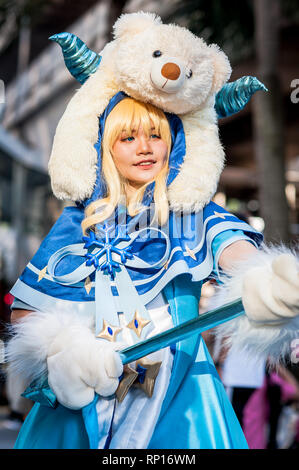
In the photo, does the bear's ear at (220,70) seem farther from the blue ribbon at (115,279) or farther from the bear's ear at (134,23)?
the blue ribbon at (115,279)

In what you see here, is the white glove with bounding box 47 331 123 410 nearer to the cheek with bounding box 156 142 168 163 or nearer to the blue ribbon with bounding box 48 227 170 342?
the blue ribbon with bounding box 48 227 170 342

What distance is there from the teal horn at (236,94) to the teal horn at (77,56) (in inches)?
18.7

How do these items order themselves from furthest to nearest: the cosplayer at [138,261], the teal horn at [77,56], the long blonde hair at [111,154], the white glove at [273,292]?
the teal horn at [77,56]
the long blonde hair at [111,154]
the cosplayer at [138,261]
the white glove at [273,292]

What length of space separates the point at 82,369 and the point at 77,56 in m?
1.15

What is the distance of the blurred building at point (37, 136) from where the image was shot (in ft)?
→ 35.1

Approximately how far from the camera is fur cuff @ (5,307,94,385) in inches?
72.1

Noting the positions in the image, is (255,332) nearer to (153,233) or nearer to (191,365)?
(191,365)

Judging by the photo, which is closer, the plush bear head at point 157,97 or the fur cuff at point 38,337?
the fur cuff at point 38,337

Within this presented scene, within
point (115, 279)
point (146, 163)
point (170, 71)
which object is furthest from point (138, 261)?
point (170, 71)

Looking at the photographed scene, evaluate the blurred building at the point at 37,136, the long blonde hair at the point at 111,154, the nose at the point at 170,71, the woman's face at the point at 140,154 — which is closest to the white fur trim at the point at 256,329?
the long blonde hair at the point at 111,154

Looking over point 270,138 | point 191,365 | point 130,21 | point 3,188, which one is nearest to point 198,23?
point 270,138

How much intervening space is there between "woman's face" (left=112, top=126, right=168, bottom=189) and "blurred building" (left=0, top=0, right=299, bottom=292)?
8001 mm

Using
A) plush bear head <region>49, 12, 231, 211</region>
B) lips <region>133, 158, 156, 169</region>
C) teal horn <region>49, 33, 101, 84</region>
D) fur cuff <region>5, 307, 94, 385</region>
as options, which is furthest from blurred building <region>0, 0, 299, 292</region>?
fur cuff <region>5, 307, 94, 385</region>

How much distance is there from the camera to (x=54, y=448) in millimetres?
1896
